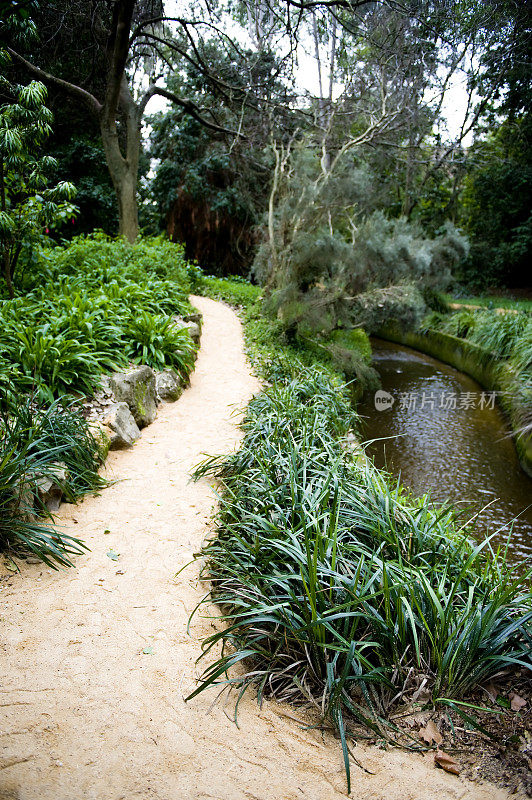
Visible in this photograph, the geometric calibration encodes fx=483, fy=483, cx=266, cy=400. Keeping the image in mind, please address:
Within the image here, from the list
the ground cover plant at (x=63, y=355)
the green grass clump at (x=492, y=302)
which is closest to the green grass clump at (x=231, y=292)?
the ground cover plant at (x=63, y=355)

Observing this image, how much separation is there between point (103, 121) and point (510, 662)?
1123 cm

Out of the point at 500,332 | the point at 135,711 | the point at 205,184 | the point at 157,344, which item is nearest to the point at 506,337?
the point at 500,332

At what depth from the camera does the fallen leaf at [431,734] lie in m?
1.72

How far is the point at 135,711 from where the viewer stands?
5.84ft

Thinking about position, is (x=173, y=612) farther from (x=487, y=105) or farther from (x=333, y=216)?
(x=487, y=105)

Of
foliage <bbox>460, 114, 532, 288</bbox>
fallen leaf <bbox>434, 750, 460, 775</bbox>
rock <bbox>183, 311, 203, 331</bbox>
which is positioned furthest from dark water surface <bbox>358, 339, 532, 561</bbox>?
foliage <bbox>460, 114, 532, 288</bbox>

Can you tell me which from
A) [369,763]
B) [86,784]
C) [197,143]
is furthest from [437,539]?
[197,143]

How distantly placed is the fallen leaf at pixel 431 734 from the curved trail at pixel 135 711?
79 millimetres

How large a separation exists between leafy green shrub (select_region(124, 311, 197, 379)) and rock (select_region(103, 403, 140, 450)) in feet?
3.14

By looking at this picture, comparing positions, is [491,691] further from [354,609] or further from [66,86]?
[66,86]

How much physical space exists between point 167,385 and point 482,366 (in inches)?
260

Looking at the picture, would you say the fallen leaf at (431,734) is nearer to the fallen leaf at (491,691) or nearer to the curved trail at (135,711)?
the curved trail at (135,711)

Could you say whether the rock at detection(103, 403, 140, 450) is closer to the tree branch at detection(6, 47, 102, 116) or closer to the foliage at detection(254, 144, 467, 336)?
the foliage at detection(254, 144, 467, 336)

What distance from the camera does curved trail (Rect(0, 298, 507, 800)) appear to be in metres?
1.53
